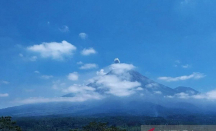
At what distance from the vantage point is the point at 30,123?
64688mm

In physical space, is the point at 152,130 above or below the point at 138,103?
below

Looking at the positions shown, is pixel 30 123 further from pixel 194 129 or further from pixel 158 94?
pixel 158 94

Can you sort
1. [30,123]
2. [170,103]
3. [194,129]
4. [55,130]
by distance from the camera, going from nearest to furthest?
[194,129], [55,130], [30,123], [170,103]

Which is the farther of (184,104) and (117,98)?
(184,104)

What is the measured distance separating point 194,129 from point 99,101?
154 metres

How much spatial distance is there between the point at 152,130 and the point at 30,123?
53.1m

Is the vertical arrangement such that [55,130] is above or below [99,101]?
below

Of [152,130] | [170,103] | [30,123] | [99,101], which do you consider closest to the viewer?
[152,130]

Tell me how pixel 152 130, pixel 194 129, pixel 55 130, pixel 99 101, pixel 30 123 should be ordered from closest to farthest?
1. pixel 152 130
2. pixel 194 129
3. pixel 55 130
4. pixel 30 123
5. pixel 99 101

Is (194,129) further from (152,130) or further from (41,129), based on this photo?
(41,129)

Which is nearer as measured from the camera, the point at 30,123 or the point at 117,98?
the point at 30,123

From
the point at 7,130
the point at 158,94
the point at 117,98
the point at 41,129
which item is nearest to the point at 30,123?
the point at 41,129

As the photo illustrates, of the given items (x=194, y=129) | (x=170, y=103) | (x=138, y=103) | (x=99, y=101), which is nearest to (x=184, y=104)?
(x=170, y=103)

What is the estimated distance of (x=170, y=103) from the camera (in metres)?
196
